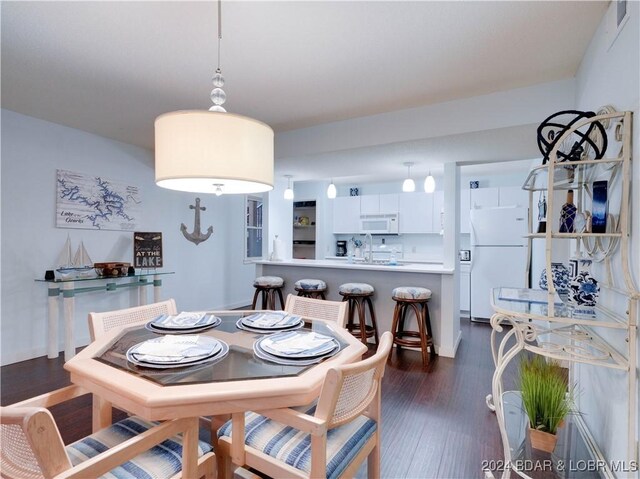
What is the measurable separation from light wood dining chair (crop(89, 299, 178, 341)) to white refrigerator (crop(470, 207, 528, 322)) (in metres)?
4.18

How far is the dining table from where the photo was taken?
1029mm

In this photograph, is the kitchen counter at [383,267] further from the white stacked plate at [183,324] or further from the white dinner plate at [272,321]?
the white stacked plate at [183,324]

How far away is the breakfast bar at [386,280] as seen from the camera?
335 cm

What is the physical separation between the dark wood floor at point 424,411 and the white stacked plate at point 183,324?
90cm

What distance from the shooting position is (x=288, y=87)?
2.48m

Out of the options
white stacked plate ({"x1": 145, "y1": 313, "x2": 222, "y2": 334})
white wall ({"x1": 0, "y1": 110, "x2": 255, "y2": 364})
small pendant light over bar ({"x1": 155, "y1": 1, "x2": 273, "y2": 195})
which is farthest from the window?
small pendant light over bar ({"x1": 155, "y1": 1, "x2": 273, "y2": 195})

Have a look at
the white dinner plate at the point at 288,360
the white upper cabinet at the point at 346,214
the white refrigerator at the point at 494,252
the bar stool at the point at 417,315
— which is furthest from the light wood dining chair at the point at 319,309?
the white upper cabinet at the point at 346,214

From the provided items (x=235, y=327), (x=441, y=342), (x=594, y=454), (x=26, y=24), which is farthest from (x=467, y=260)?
(x=26, y=24)

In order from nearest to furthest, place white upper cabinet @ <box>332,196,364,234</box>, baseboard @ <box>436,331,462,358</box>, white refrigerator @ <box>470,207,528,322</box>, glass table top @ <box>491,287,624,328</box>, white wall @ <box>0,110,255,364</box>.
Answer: glass table top @ <box>491,287,624,328</box> → white wall @ <box>0,110,255,364</box> → baseboard @ <box>436,331,462,358</box> → white refrigerator @ <box>470,207,528,322</box> → white upper cabinet @ <box>332,196,364,234</box>

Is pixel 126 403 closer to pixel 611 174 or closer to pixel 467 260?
pixel 611 174

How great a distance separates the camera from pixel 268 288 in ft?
13.4

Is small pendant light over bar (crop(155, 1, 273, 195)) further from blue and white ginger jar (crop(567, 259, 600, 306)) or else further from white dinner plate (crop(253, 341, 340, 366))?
blue and white ginger jar (crop(567, 259, 600, 306))

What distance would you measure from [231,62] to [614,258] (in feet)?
7.73

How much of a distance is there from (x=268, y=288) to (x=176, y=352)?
279 cm
